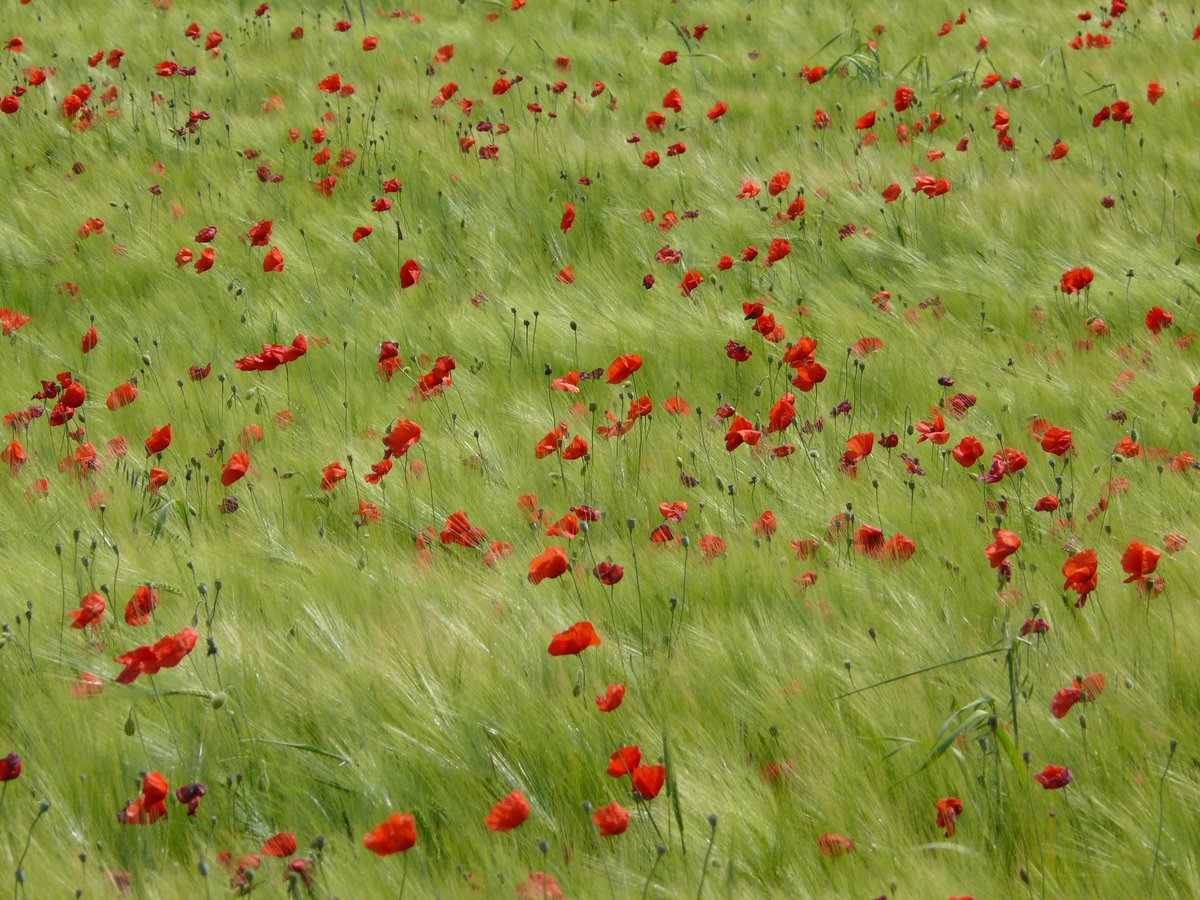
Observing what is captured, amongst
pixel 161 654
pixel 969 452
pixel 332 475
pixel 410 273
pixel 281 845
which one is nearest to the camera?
pixel 281 845

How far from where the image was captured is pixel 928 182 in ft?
13.7

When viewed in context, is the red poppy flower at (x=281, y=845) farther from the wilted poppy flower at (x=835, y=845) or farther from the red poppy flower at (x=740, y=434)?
the red poppy flower at (x=740, y=434)

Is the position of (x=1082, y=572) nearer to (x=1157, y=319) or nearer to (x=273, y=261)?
(x=1157, y=319)

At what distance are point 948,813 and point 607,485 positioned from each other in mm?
1248

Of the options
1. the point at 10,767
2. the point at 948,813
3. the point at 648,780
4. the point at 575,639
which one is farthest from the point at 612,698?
the point at 10,767

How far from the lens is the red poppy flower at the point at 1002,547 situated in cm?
216

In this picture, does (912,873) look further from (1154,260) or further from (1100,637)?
(1154,260)

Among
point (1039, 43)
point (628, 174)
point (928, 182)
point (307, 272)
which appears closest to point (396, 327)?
point (307, 272)

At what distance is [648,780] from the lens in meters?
1.73

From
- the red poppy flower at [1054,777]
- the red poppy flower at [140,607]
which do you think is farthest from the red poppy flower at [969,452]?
the red poppy flower at [140,607]

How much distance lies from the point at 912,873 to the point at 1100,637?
2.04ft

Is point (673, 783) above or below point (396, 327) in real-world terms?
above

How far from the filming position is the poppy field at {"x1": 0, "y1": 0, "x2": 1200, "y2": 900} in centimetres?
185

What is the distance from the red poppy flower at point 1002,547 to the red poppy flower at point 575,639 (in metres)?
0.70
